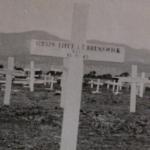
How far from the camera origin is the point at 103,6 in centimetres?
379

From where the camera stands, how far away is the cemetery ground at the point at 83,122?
3.30m

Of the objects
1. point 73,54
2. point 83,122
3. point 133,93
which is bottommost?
point 83,122

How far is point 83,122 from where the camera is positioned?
3533 millimetres

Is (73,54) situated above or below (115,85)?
above

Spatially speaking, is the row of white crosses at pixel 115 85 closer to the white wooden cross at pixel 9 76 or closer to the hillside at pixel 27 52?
the hillside at pixel 27 52

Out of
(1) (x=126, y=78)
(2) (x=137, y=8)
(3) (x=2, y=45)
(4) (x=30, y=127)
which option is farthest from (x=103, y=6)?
(4) (x=30, y=127)

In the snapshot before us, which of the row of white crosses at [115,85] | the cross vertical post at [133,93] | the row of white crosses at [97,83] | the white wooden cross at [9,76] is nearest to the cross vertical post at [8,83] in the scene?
the white wooden cross at [9,76]

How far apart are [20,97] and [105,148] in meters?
0.77

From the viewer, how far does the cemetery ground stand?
10.8 ft

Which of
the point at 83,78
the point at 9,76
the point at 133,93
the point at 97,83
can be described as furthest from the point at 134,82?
the point at 9,76

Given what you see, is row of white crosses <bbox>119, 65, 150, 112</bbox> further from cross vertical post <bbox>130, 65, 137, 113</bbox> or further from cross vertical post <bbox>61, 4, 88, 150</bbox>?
cross vertical post <bbox>61, 4, 88, 150</bbox>

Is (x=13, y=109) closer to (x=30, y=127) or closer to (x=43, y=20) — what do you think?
(x=30, y=127)

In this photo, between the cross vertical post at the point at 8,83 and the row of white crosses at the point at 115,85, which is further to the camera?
the row of white crosses at the point at 115,85

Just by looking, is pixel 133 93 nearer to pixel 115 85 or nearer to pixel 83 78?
pixel 115 85
